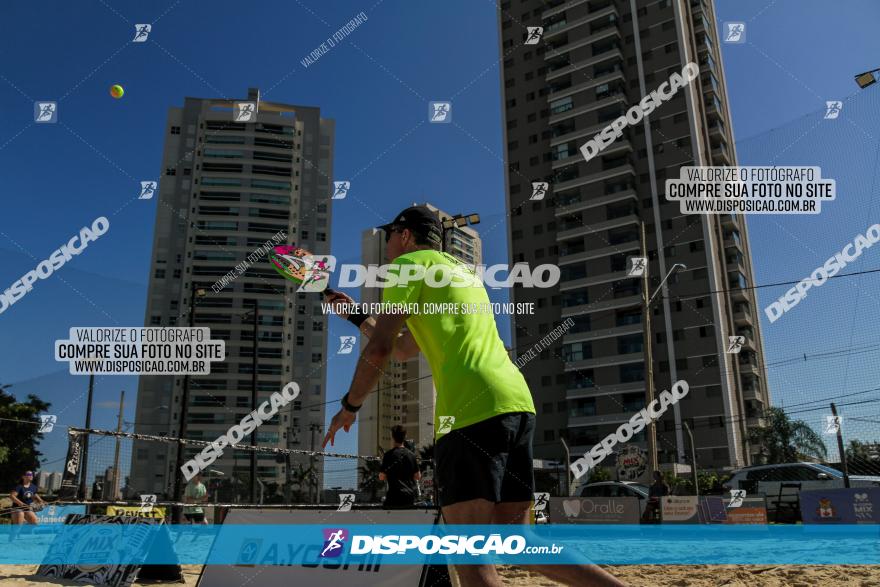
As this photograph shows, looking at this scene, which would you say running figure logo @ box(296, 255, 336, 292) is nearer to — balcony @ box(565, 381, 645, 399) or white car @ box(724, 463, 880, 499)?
white car @ box(724, 463, 880, 499)

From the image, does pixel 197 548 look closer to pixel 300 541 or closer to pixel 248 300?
pixel 300 541

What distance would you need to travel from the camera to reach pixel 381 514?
12.4ft

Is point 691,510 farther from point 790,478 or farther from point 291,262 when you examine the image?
point 291,262

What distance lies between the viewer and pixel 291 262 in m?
4.99

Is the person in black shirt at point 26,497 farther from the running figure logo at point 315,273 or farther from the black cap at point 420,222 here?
the black cap at point 420,222

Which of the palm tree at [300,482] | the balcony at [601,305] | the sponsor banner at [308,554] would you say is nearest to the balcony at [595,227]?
the balcony at [601,305]

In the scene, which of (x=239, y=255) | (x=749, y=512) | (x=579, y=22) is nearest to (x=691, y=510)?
(x=749, y=512)

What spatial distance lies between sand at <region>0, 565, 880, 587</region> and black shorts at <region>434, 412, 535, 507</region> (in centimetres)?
448

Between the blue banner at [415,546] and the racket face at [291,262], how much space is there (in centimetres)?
188

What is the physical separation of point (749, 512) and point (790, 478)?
23.0 ft

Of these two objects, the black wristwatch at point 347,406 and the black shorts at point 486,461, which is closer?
the black shorts at point 486,461

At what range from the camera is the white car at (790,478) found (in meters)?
19.6

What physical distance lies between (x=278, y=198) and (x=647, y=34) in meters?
52.7

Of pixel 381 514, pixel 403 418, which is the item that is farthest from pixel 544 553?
pixel 403 418
